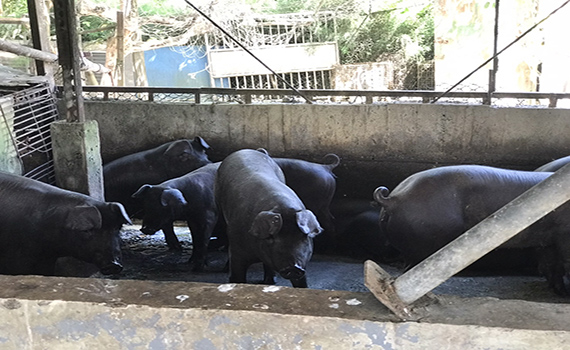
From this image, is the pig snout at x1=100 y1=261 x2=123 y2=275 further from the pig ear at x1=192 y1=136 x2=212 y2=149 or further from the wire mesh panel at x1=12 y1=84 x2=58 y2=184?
the pig ear at x1=192 y1=136 x2=212 y2=149

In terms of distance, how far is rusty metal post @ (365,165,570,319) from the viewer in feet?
6.40

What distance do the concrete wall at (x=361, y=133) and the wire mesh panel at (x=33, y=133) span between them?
509 millimetres

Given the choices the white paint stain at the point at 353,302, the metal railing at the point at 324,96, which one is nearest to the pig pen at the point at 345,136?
the metal railing at the point at 324,96

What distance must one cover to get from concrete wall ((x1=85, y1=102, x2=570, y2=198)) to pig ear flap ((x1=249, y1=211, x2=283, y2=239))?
2606 mm

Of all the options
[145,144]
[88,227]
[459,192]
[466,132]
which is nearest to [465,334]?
[459,192]

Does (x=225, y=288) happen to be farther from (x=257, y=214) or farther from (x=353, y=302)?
(x=257, y=214)

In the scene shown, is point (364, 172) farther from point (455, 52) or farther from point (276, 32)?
point (276, 32)

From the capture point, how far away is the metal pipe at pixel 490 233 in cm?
195

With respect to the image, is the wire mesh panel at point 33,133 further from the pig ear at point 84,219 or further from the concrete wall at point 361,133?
the pig ear at point 84,219

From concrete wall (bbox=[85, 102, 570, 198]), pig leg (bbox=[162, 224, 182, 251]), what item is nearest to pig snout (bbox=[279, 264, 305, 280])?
pig leg (bbox=[162, 224, 182, 251])

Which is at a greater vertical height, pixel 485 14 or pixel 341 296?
pixel 485 14

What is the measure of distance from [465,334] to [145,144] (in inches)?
201

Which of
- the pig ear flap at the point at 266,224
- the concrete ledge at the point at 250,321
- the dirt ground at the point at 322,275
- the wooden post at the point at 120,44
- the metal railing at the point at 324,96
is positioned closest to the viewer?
the concrete ledge at the point at 250,321

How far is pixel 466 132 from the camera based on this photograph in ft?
19.2
